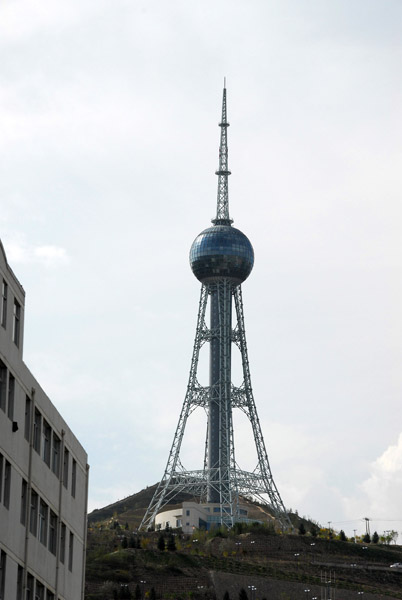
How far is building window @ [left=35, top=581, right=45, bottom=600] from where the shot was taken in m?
55.4

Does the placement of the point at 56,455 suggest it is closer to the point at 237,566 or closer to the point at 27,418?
the point at 27,418

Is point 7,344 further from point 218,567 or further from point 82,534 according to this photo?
point 218,567

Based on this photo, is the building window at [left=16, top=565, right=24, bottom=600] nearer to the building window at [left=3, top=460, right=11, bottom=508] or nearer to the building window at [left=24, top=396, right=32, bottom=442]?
the building window at [left=3, top=460, right=11, bottom=508]

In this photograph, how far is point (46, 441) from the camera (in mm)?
58188

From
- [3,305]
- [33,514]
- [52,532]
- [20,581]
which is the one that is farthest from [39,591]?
[3,305]

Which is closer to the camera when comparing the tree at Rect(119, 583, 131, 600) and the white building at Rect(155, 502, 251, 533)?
the tree at Rect(119, 583, 131, 600)

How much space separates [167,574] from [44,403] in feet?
284

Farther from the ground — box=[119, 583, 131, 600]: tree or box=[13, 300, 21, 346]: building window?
box=[13, 300, 21, 346]: building window

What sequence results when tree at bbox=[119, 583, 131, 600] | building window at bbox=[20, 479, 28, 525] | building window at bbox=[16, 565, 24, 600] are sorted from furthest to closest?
tree at bbox=[119, 583, 131, 600]
building window at bbox=[20, 479, 28, 525]
building window at bbox=[16, 565, 24, 600]

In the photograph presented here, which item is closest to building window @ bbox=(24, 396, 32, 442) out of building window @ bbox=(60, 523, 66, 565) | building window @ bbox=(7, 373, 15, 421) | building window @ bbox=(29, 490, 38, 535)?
building window @ bbox=(7, 373, 15, 421)

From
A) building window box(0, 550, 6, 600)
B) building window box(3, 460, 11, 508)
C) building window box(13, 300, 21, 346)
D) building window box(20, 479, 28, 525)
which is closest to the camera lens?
building window box(0, 550, 6, 600)

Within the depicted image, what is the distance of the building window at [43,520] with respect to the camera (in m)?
56.5

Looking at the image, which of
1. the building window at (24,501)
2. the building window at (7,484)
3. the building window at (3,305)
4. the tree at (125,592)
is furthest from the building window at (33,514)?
the tree at (125,592)

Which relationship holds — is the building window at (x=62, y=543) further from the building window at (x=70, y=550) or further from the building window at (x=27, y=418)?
the building window at (x=27, y=418)
